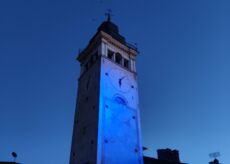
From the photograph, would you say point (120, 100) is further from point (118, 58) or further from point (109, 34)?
point (109, 34)

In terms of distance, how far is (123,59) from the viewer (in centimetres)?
3162

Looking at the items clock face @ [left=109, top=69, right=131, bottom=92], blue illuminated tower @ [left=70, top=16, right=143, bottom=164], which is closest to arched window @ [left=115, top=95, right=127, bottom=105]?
blue illuminated tower @ [left=70, top=16, right=143, bottom=164]

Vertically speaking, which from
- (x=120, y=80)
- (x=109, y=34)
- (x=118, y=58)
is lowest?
(x=120, y=80)

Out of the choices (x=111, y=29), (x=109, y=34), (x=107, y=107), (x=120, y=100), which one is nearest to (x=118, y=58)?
(x=109, y=34)

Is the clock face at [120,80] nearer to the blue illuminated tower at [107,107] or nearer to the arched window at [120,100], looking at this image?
Result: the blue illuminated tower at [107,107]

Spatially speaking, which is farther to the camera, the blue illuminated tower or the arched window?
the arched window

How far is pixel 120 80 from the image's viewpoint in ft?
93.2

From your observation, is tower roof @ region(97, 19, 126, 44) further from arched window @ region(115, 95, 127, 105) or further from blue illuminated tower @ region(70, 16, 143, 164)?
arched window @ region(115, 95, 127, 105)

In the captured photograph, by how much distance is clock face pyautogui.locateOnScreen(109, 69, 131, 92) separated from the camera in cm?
2759

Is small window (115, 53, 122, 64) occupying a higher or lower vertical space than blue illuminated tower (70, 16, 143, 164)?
higher

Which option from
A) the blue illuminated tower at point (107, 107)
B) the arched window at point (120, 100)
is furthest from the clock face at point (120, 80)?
the arched window at point (120, 100)

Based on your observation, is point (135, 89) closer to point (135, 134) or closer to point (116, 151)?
Answer: point (135, 134)

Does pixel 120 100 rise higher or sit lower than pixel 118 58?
lower

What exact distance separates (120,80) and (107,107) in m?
4.78
